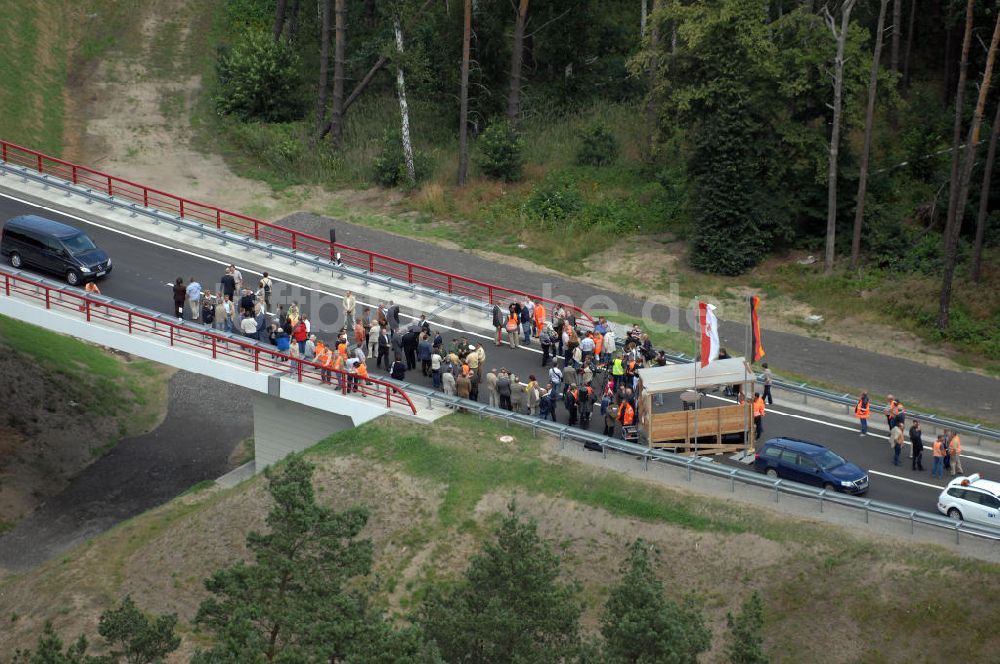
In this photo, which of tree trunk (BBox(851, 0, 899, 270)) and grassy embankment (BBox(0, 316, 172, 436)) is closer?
tree trunk (BBox(851, 0, 899, 270))

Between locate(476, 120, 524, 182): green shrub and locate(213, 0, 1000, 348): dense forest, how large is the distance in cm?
9

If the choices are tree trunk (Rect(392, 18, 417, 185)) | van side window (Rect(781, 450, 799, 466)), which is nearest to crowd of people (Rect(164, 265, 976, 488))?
van side window (Rect(781, 450, 799, 466))

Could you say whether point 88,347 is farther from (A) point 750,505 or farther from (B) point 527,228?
(A) point 750,505

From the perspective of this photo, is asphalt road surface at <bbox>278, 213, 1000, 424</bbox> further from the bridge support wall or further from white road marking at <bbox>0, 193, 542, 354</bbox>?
the bridge support wall

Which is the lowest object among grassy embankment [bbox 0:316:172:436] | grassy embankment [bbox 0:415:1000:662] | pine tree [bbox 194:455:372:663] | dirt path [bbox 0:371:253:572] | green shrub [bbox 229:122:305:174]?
dirt path [bbox 0:371:253:572]

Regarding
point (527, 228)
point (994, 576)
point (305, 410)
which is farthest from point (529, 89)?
point (994, 576)

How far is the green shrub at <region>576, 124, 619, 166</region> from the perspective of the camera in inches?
2263

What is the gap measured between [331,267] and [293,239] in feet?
7.82

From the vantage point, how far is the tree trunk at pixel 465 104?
53.9 metres

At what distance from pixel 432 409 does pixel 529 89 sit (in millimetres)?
27893

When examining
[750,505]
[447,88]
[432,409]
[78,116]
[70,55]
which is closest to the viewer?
[750,505]

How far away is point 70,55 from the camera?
226 ft

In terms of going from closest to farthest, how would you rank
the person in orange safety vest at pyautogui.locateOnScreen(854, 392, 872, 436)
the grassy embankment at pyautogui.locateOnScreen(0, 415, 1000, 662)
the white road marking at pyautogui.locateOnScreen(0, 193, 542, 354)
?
the grassy embankment at pyautogui.locateOnScreen(0, 415, 1000, 662), the person in orange safety vest at pyautogui.locateOnScreen(854, 392, 872, 436), the white road marking at pyautogui.locateOnScreen(0, 193, 542, 354)

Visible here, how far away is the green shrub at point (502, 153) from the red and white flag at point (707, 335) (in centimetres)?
2275
